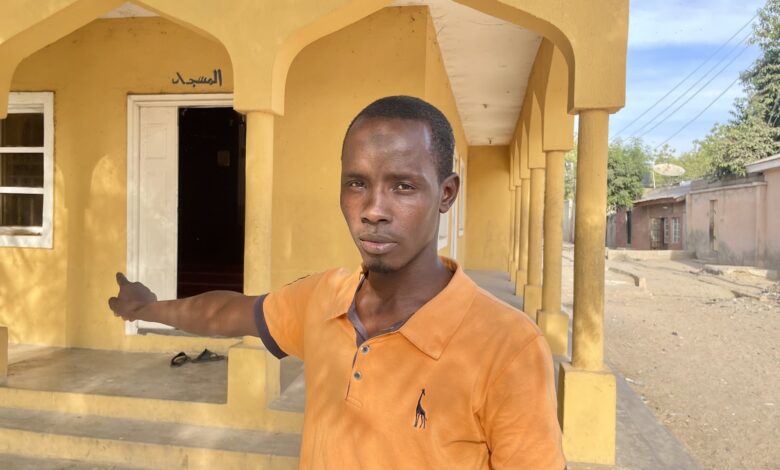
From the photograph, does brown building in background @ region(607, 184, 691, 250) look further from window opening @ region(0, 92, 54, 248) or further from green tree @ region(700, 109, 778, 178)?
window opening @ region(0, 92, 54, 248)

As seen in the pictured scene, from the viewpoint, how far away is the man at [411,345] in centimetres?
89

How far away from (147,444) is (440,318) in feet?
10.8

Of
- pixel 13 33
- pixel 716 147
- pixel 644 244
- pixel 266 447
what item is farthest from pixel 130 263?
pixel 644 244

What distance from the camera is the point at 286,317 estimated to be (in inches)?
52.6

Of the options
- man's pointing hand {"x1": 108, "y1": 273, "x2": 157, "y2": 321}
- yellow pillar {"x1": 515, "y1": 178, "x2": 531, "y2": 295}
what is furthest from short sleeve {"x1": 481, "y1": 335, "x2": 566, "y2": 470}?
yellow pillar {"x1": 515, "y1": 178, "x2": 531, "y2": 295}

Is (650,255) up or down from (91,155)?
down

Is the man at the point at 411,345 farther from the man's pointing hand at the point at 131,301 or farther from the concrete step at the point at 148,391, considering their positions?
the concrete step at the point at 148,391

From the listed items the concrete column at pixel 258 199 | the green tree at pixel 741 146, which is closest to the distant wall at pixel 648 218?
the green tree at pixel 741 146

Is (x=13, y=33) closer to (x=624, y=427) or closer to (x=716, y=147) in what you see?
(x=624, y=427)

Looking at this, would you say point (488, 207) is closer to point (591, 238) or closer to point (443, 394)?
point (591, 238)

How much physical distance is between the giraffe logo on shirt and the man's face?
0.24 meters

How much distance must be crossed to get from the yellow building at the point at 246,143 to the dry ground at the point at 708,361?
143 centimetres

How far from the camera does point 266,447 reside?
3.57m

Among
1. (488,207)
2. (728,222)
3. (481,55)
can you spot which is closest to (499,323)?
(481,55)
